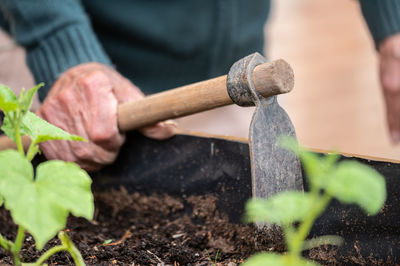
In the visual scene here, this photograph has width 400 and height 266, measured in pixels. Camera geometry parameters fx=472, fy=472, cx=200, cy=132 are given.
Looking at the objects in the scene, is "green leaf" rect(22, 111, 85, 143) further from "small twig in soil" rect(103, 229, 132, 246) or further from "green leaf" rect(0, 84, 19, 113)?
"small twig in soil" rect(103, 229, 132, 246)

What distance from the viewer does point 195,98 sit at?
917 mm

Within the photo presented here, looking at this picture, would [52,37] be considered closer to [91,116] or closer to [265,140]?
[91,116]

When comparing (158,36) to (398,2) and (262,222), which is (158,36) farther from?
(262,222)

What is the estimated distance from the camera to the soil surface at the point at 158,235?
80 centimetres

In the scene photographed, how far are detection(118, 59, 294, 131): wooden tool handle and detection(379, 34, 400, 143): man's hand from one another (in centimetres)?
69

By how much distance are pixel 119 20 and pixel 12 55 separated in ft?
1.70

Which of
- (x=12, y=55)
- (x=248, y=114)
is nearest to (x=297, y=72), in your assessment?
(x=248, y=114)

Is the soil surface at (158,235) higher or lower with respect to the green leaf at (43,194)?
lower

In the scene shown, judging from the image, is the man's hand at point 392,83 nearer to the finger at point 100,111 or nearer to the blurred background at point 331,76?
the finger at point 100,111

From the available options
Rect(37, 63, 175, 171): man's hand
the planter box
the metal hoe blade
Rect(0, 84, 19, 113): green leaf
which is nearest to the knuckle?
Rect(37, 63, 175, 171): man's hand

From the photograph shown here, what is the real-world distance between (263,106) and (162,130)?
12.4 inches

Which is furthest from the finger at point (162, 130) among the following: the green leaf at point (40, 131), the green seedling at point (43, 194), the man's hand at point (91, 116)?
the green seedling at point (43, 194)

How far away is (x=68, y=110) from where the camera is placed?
1.15 metres

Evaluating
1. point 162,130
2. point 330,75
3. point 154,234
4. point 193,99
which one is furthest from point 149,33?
point 330,75
